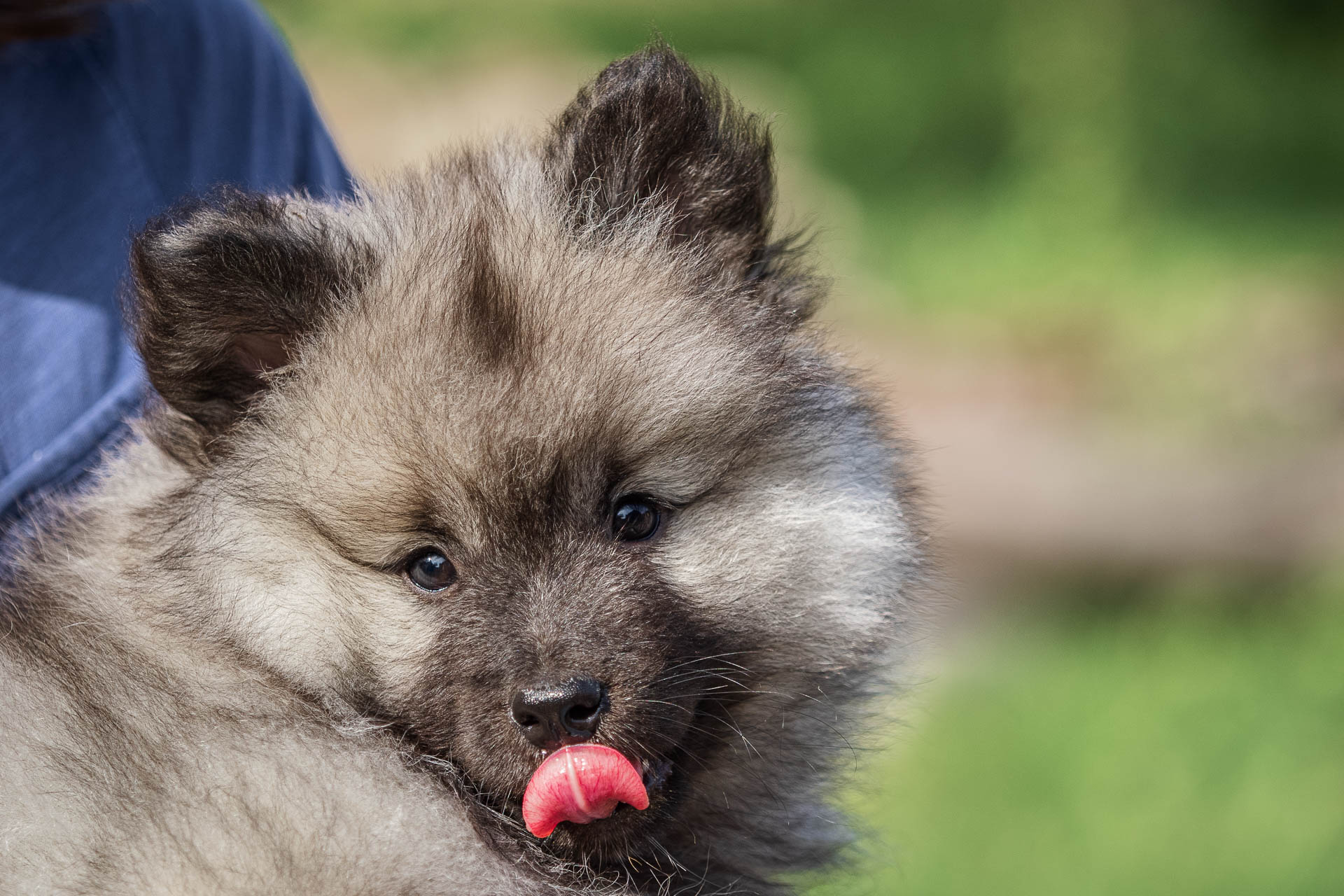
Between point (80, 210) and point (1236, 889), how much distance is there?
384 cm

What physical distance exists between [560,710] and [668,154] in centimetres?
96

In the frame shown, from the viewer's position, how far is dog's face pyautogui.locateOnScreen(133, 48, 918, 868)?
6.28ft

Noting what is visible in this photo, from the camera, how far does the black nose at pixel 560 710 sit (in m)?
1.80

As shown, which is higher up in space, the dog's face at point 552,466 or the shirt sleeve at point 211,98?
the shirt sleeve at point 211,98

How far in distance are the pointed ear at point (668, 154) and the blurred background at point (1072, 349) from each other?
0.26 meters

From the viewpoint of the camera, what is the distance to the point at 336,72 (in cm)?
946

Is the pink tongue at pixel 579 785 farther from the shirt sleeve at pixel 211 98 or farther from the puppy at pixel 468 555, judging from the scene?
the shirt sleeve at pixel 211 98

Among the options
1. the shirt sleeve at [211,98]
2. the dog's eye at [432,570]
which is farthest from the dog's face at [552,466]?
the shirt sleeve at [211,98]

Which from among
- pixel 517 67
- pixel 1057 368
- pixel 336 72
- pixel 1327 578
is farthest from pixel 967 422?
pixel 336 72

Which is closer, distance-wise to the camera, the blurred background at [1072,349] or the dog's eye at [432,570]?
the dog's eye at [432,570]

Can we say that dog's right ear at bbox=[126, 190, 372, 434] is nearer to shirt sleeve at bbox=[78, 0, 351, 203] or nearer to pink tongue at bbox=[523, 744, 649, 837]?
shirt sleeve at bbox=[78, 0, 351, 203]

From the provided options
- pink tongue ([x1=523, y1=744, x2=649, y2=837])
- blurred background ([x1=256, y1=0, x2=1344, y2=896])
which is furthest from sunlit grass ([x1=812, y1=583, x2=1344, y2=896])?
pink tongue ([x1=523, y1=744, x2=649, y2=837])

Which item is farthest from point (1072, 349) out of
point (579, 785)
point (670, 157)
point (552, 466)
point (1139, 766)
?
point (579, 785)

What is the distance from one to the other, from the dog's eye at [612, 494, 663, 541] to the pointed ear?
48 centimetres
